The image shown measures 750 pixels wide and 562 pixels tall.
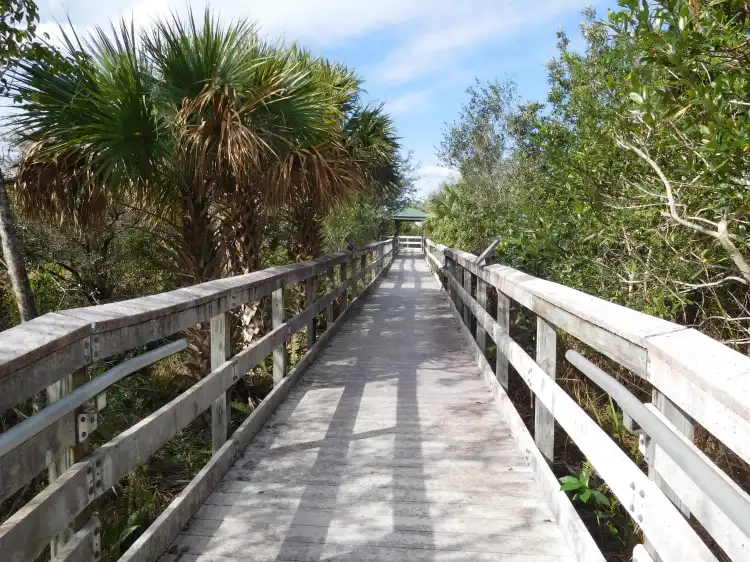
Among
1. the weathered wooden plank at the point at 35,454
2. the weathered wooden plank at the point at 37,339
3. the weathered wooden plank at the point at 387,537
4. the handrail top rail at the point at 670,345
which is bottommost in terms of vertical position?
the weathered wooden plank at the point at 387,537

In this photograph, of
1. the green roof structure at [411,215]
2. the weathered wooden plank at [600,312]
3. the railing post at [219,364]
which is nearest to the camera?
the weathered wooden plank at [600,312]

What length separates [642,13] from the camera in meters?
3.68

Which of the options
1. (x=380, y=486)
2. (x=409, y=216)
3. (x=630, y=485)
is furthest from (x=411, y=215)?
(x=630, y=485)

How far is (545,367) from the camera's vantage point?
3.19 metres

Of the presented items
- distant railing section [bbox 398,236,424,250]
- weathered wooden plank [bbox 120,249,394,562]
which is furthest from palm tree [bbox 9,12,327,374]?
distant railing section [bbox 398,236,424,250]

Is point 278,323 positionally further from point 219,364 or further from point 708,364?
point 708,364

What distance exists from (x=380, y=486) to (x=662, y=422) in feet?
6.49

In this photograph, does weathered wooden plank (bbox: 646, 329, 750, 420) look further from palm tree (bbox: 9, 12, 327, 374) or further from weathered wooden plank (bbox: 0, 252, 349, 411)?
palm tree (bbox: 9, 12, 327, 374)

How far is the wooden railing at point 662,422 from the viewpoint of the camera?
1.37 metres

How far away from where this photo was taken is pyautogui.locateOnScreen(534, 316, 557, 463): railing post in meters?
3.18

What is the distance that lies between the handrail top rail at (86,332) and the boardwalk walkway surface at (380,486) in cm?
97

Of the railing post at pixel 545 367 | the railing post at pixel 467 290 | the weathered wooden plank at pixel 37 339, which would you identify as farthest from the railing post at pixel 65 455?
the railing post at pixel 467 290

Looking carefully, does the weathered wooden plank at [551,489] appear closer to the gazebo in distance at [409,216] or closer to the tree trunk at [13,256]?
the tree trunk at [13,256]

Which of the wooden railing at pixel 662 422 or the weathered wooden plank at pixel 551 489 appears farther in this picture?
the weathered wooden plank at pixel 551 489
